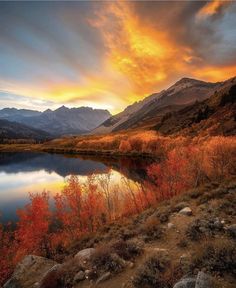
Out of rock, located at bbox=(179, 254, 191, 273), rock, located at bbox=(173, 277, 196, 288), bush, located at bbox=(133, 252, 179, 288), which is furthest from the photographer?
rock, located at bbox=(179, 254, 191, 273)

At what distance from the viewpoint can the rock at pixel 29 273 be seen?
43.5 ft

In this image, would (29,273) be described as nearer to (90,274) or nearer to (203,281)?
(90,274)

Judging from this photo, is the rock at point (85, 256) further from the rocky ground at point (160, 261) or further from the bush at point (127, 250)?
the bush at point (127, 250)

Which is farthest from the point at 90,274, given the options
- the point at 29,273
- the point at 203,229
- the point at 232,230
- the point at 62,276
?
the point at 232,230

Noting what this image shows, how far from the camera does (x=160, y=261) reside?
1096 centimetres

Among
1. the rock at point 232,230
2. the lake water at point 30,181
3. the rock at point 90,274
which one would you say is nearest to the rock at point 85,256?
the rock at point 90,274

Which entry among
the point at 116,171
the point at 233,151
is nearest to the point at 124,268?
the point at 233,151

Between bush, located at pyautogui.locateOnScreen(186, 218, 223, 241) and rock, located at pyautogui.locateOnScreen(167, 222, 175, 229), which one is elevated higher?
bush, located at pyautogui.locateOnScreen(186, 218, 223, 241)

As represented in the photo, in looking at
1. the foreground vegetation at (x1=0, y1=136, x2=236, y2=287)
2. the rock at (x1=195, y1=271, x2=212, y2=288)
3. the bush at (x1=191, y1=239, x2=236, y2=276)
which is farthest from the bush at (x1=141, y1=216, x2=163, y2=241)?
the foreground vegetation at (x1=0, y1=136, x2=236, y2=287)

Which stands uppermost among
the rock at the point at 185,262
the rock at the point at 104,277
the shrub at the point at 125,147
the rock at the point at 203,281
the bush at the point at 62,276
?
the shrub at the point at 125,147

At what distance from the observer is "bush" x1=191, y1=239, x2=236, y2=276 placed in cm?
906

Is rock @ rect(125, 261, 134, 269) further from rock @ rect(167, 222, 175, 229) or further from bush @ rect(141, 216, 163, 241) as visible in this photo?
rock @ rect(167, 222, 175, 229)

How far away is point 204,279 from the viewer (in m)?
7.80

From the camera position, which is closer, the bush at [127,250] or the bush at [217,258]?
the bush at [217,258]
